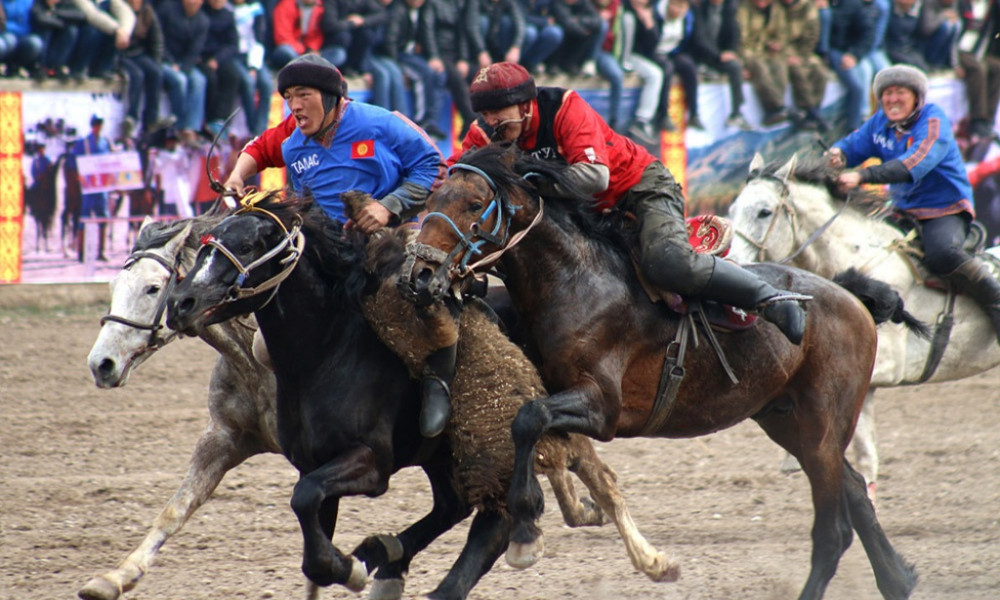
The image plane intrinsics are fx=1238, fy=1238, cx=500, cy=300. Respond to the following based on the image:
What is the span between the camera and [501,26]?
12.5 meters

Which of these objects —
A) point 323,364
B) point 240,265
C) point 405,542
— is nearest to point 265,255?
point 240,265

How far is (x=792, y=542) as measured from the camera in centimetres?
614

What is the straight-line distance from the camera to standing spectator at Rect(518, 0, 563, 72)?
12.5m

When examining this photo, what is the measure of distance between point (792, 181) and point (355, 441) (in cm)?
368

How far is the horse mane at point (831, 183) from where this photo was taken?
7004 mm

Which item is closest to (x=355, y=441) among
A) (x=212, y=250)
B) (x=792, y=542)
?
(x=212, y=250)

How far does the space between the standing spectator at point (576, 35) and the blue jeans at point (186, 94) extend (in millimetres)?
3673

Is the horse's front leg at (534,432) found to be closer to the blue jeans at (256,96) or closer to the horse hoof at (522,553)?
the horse hoof at (522,553)

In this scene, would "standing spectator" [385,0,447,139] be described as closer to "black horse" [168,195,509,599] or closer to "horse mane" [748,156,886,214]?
"horse mane" [748,156,886,214]

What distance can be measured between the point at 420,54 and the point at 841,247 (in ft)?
20.2

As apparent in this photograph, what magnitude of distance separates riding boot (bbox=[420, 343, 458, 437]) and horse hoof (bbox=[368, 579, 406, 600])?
2.09 feet

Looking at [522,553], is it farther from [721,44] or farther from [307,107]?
[721,44]

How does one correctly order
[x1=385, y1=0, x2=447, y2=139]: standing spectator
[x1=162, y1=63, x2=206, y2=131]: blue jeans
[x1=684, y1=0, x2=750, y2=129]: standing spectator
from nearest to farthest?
[x1=162, y1=63, x2=206, y2=131]: blue jeans → [x1=385, y1=0, x2=447, y2=139]: standing spectator → [x1=684, y1=0, x2=750, y2=129]: standing spectator

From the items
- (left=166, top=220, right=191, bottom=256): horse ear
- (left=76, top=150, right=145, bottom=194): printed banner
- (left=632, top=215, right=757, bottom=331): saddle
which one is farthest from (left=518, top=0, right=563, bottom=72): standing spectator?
(left=166, top=220, right=191, bottom=256): horse ear
